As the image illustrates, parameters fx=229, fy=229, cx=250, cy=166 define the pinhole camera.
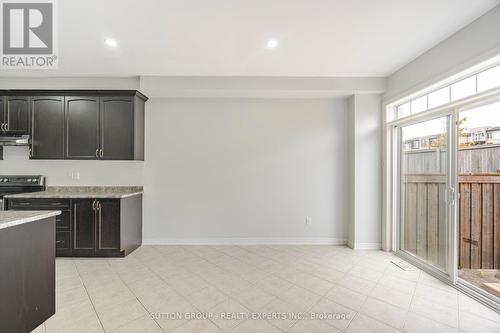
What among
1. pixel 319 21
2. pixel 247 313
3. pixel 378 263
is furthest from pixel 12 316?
pixel 378 263

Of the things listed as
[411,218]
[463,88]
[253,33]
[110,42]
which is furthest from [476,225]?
[110,42]

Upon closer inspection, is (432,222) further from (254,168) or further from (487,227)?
(254,168)

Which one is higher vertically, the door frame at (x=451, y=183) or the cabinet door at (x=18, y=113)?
the cabinet door at (x=18, y=113)

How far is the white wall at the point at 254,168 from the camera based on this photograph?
13.3ft

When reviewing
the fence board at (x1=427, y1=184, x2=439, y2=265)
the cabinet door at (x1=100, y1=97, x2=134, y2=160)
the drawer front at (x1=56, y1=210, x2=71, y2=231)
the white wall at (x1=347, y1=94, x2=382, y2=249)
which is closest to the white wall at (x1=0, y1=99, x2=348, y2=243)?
the white wall at (x1=347, y1=94, x2=382, y2=249)

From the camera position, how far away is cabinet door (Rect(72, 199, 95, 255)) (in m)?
3.32

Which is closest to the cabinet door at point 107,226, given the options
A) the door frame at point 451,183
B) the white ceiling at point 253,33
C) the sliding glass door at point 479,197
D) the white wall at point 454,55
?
the white ceiling at point 253,33

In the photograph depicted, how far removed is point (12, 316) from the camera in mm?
1650

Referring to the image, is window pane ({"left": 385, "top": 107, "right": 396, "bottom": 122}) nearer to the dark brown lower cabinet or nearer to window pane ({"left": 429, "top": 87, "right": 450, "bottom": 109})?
window pane ({"left": 429, "top": 87, "right": 450, "bottom": 109})

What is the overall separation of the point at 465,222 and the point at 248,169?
298 centimetres

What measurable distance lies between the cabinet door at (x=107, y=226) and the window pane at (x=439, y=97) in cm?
457

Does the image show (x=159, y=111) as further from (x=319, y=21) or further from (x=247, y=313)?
(x=247, y=313)

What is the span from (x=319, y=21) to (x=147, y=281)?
3.38 m

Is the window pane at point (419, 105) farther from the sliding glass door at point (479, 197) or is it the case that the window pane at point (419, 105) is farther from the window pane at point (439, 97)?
the sliding glass door at point (479, 197)
